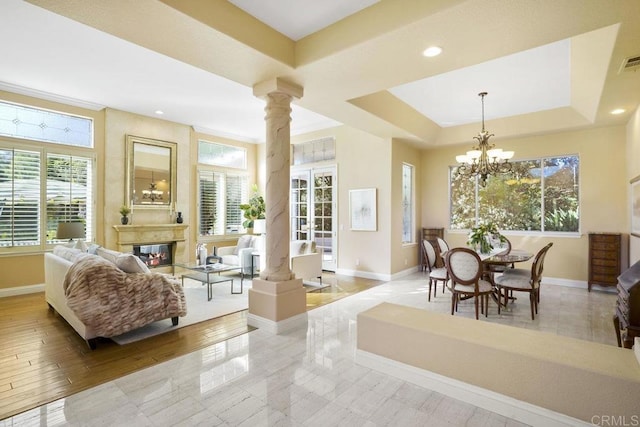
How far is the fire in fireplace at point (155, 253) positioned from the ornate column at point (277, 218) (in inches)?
165

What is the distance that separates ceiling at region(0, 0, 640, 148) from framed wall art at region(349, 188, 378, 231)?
1.31m

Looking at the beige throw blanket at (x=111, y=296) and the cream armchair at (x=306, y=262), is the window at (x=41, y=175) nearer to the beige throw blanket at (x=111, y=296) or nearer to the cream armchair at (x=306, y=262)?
the beige throw blanket at (x=111, y=296)

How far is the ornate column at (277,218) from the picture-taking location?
12.5ft

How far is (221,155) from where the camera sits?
8.38 metres

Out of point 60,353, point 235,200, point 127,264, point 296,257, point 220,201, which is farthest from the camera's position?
point 235,200

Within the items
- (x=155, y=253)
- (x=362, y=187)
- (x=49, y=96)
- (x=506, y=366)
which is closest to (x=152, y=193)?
(x=155, y=253)

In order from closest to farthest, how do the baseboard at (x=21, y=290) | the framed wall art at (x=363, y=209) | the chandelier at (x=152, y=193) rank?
the baseboard at (x=21, y=290) < the framed wall art at (x=363, y=209) < the chandelier at (x=152, y=193)

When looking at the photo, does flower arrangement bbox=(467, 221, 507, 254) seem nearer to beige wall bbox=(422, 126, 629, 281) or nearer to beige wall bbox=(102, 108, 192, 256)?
beige wall bbox=(422, 126, 629, 281)

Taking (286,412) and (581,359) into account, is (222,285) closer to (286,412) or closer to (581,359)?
(286,412)

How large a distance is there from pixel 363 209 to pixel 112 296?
4869 millimetres

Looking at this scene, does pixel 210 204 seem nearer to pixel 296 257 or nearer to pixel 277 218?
pixel 296 257

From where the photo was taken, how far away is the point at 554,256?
6086 mm

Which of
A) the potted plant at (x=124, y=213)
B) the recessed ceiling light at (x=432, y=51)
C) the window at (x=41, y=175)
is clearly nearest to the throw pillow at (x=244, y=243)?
the potted plant at (x=124, y=213)

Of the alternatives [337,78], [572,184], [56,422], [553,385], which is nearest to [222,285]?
[56,422]
